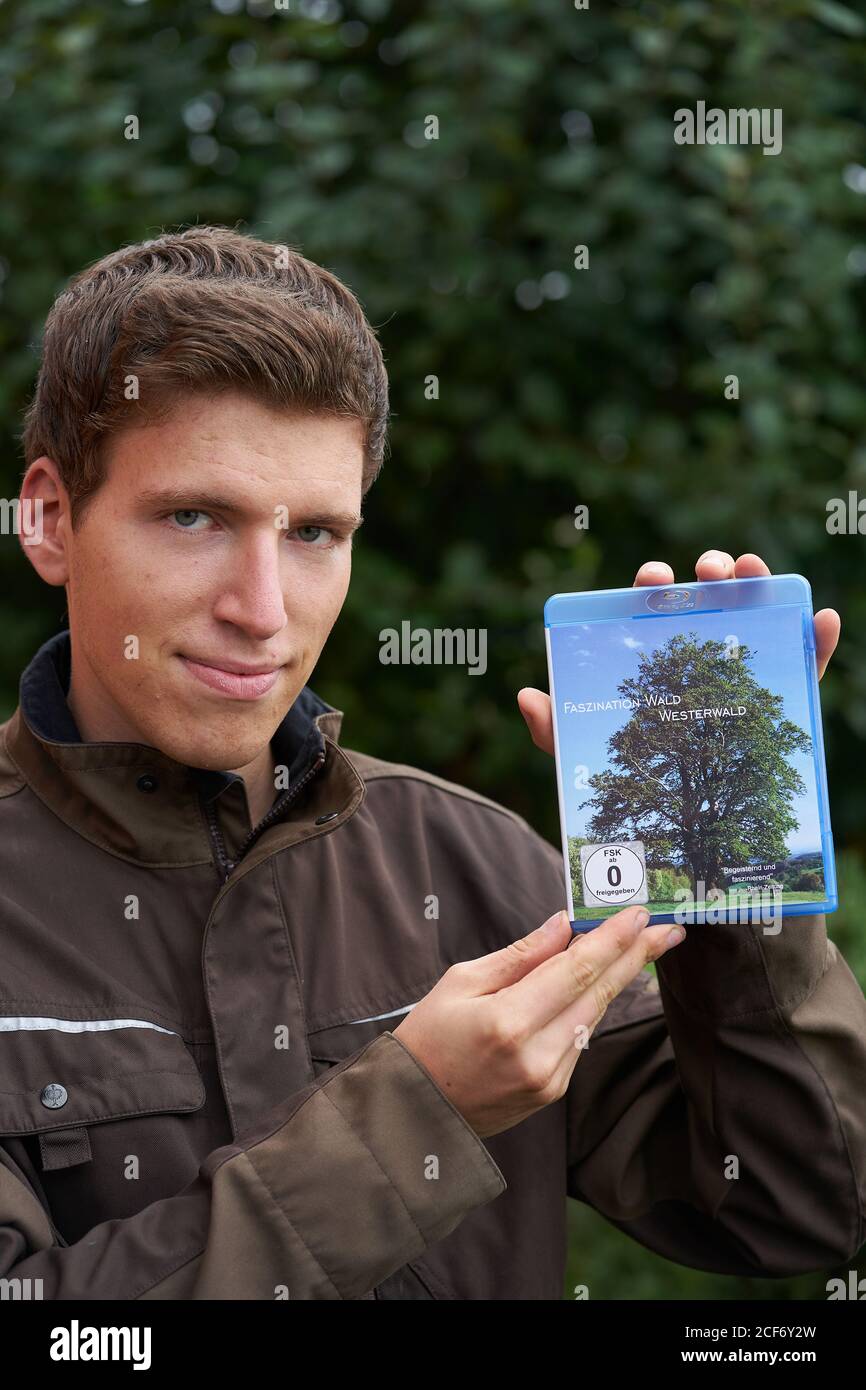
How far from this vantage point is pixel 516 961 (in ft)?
5.33

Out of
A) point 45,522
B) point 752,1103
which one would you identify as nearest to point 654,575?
point 752,1103

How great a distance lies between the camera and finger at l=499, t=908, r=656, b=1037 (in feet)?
5.10

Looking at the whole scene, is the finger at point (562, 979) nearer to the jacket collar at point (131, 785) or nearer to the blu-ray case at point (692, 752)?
the blu-ray case at point (692, 752)

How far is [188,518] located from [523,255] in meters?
2.04

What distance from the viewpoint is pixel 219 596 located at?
177cm

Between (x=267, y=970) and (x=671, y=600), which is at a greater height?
(x=671, y=600)

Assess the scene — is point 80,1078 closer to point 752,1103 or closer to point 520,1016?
point 520,1016

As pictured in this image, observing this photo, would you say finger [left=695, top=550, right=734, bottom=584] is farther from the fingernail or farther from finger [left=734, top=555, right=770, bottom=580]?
the fingernail

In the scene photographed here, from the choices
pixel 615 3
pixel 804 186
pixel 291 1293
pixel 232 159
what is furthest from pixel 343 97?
pixel 291 1293

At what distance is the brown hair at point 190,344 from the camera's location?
5.82 feet

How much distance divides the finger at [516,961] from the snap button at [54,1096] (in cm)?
50

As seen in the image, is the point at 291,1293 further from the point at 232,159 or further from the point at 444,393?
the point at 232,159

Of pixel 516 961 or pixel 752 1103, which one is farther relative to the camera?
pixel 752 1103

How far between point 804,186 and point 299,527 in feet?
6.79
